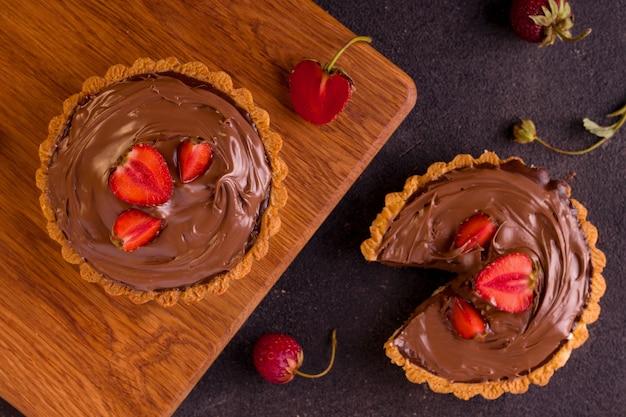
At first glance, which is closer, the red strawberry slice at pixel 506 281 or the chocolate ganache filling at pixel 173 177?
the chocolate ganache filling at pixel 173 177

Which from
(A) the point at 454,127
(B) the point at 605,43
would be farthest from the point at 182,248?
(B) the point at 605,43

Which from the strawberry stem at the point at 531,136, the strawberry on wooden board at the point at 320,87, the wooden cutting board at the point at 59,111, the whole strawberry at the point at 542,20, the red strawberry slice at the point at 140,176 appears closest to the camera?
the red strawberry slice at the point at 140,176

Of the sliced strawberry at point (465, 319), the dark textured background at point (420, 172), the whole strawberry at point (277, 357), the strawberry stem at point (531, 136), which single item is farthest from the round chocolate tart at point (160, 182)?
the strawberry stem at point (531, 136)

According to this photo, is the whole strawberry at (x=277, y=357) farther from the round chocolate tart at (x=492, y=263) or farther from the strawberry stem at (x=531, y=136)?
the strawberry stem at (x=531, y=136)

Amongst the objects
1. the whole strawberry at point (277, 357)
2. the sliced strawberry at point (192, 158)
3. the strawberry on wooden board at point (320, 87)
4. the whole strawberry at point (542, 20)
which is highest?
the whole strawberry at point (542, 20)

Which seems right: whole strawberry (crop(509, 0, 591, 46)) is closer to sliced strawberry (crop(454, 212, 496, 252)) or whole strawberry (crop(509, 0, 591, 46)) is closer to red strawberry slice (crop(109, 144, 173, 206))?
sliced strawberry (crop(454, 212, 496, 252))

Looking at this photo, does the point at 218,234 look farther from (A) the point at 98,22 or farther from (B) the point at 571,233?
(B) the point at 571,233

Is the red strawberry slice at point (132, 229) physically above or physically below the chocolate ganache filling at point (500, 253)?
below

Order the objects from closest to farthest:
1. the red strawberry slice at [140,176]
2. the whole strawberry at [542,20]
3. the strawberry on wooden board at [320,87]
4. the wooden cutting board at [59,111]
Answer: the red strawberry slice at [140,176] < the strawberry on wooden board at [320,87] < the wooden cutting board at [59,111] < the whole strawberry at [542,20]
